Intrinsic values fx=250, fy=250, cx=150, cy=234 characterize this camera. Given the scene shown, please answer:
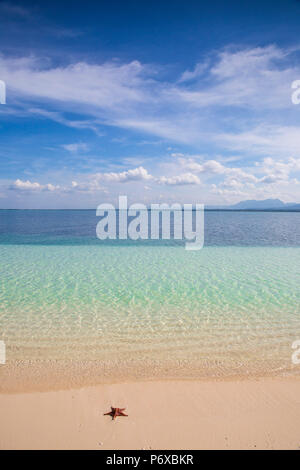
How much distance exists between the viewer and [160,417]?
5078 millimetres

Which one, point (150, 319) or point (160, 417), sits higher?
point (150, 319)

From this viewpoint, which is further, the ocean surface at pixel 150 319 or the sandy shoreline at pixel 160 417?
the ocean surface at pixel 150 319

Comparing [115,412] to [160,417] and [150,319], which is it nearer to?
[160,417]

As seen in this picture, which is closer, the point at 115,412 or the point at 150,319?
the point at 115,412

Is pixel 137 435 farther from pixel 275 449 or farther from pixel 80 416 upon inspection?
pixel 275 449

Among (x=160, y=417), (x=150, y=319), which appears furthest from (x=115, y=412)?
(x=150, y=319)

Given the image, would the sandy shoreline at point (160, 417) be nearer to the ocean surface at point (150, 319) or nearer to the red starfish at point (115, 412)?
the red starfish at point (115, 412)

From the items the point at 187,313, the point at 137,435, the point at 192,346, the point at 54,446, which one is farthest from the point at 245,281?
the point at 54,446

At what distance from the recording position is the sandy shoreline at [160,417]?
459 cm

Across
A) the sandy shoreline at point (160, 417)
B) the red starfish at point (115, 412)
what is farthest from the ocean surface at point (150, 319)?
the red starfish at point (115, 412)

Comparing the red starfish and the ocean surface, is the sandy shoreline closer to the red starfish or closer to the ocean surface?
the red starfish

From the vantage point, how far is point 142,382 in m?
6.18

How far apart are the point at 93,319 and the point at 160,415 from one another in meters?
5.10

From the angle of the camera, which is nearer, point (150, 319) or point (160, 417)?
point (160, 417)
